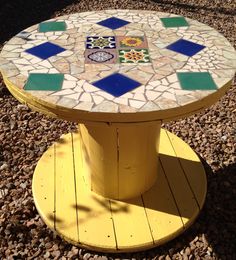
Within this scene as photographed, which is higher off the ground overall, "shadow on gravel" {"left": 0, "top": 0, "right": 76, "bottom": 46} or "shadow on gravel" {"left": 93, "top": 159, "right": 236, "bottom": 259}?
"shadow on gravel" {"left": 0, "top": 0, "right": 76, "bottom": 46}

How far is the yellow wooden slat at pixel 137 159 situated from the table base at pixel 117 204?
0.31 feet

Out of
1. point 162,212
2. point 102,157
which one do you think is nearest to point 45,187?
point 102,157

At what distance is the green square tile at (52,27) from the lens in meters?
2.72

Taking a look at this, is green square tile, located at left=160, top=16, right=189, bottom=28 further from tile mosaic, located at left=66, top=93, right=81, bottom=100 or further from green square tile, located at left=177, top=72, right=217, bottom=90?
tile mosaic, located at left=66, top=93, right=81, bottom=100

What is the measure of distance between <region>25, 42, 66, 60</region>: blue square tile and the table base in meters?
1.03

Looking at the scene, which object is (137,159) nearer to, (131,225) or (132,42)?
(131,225)

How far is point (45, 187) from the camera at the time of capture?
2875 mm

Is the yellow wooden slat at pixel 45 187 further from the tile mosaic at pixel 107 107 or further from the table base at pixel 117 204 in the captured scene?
the tile mosaic at pixel 107 107

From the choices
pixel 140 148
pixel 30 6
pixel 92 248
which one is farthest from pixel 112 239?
pixel 30 6

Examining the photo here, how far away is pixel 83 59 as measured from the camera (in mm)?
2291

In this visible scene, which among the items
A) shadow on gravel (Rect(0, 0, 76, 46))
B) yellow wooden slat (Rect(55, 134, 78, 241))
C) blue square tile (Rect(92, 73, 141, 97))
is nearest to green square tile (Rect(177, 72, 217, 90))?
blue square tile (Rect(92, 73, 141, 97))

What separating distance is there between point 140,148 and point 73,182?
27.7 inches

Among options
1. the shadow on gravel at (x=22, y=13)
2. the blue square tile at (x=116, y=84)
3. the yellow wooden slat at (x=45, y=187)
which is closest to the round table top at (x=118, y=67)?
the blue square tile at (x=116, y=84)

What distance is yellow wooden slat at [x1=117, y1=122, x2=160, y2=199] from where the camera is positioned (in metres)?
2.41
